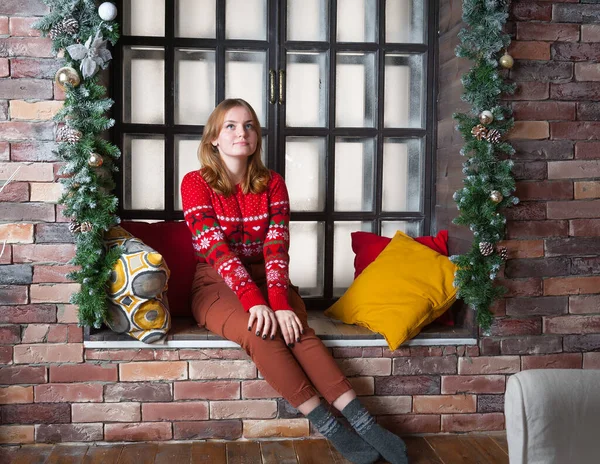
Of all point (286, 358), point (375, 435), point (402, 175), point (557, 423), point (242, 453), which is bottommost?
point (242, 453)

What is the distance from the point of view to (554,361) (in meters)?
2.56

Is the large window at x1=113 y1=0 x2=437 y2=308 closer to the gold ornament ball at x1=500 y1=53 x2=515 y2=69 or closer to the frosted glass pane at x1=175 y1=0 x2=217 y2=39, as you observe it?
the frosted glass pane at x1=175 y1=0 x2=217 y2=39

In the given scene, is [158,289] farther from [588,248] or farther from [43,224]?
[588,248]

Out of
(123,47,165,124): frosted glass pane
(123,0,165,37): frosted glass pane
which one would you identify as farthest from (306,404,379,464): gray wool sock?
(123,0,165,37): frosted glass pane

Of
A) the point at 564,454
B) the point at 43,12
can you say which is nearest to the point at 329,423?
the point at 564,454

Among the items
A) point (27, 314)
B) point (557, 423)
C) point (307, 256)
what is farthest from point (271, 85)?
point (557, 423)

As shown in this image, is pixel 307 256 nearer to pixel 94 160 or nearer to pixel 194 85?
pixel 194 85

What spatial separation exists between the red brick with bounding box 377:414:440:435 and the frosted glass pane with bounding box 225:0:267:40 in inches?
67.3

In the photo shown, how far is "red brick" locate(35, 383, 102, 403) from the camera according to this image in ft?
7.75

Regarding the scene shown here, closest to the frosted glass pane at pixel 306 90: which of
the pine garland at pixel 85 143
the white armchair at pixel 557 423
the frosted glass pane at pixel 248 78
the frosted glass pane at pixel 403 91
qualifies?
the frosted glass pane at pixel 248 78

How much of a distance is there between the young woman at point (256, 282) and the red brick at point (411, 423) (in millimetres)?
267

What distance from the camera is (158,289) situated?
2.25 meters

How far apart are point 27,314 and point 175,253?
601 millimetres

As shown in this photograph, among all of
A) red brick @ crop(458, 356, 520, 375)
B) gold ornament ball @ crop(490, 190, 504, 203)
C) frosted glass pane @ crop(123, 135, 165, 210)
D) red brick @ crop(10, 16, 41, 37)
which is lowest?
red brick @ crop(458, 356, 520, 375)
